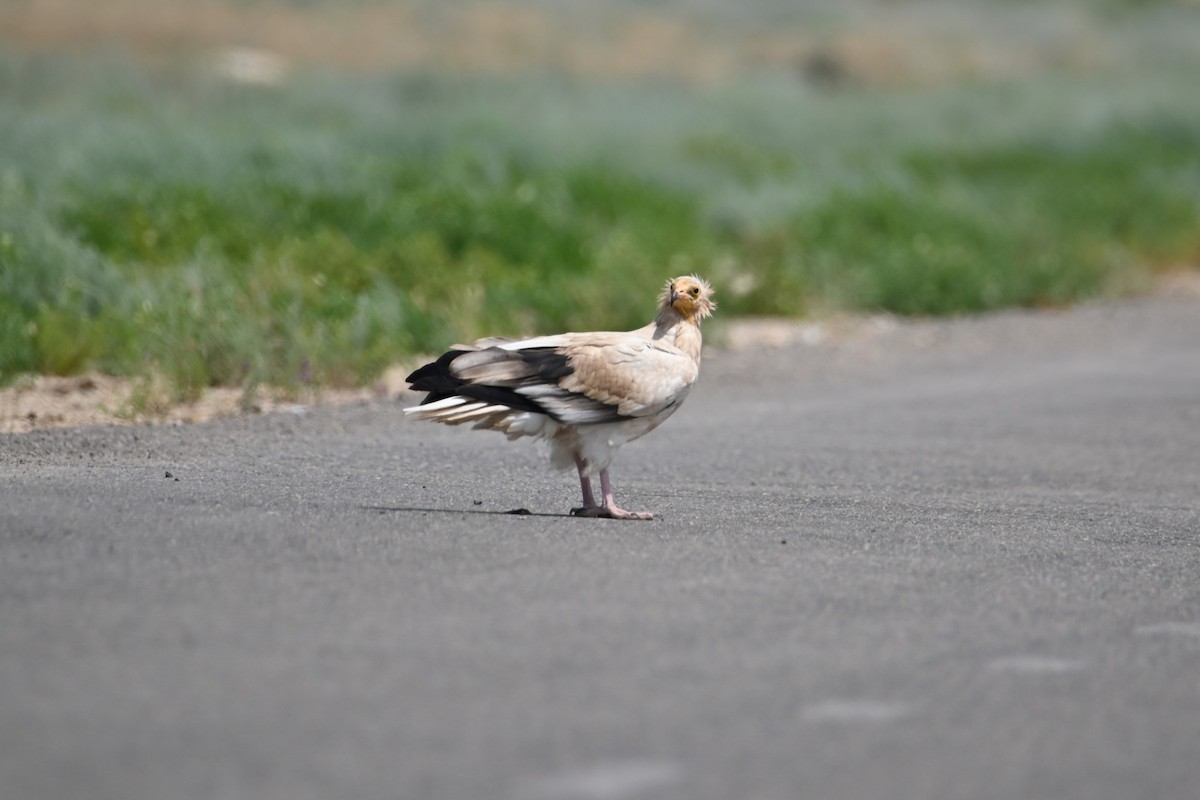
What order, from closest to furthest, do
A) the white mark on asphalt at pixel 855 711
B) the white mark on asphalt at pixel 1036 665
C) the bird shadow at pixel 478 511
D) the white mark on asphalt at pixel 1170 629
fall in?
the white mark on asphalt at pixel 855 711 → the white mark on asphalt at pixel 1036 665 → the white mark on asphalt at pixel 1170 629 → the bird shadow at pixel 478 511

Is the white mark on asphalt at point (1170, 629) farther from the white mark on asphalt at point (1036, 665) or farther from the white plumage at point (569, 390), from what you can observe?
the white plumage at point (569, 390)

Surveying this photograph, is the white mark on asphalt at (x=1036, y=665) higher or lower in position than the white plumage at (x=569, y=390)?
lower

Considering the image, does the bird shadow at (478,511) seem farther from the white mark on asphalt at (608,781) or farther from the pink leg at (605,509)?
the white mark on asphalt at (608,781)

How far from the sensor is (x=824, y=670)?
6520 mm

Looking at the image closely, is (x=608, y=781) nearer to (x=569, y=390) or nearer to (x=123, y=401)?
(x=569, y=390)

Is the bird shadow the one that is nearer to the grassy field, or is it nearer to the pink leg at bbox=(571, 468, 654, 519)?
the pink leg at bbox=(571, 468, 654, 519)

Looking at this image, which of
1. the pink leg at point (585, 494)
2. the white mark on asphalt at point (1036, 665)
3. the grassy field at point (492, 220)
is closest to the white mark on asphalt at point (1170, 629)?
the white mark on asphalt at point (1036, 665)

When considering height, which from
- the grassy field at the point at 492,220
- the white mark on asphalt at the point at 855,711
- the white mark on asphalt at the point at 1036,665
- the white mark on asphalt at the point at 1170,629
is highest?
the grassy field at the point at 492,220

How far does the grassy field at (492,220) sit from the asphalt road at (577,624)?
3.69 m

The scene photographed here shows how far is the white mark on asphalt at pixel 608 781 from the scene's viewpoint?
17.0 feet

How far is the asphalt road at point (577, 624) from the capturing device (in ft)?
17.9

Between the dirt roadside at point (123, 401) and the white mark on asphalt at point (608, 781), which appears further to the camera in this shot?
the dirt roadside at point (123, 401)

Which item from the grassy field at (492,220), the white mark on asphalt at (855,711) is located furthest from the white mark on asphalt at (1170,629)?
the grassy field at (492,220)

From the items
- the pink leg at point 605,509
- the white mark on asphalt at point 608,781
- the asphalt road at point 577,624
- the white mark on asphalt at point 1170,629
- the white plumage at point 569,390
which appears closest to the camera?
the white mark on asphalt at point 608,781
